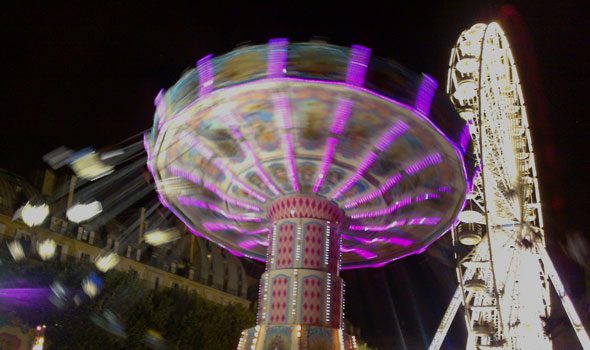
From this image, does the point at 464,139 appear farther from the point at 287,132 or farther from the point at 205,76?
the point at 205,76

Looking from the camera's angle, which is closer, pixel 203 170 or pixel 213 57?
pixel 213 57

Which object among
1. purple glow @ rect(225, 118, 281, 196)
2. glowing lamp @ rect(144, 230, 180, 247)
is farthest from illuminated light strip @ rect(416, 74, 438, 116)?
glowing lamp @ rect(144, 230, 180, 247)

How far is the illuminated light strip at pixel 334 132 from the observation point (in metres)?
12.0

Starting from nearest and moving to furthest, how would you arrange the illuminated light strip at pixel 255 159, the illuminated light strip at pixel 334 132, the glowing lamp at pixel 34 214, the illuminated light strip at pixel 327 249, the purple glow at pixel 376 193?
1. the illuminated light strip at pixel 334 132
2. the illuminated light strip at pixel 327 249
3. the illuminated light strip at pixel 255 159
4. the purple glow at pixel 376 193
5. the glowing lamp at pixel 34 214

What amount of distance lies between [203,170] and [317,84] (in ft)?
15.2

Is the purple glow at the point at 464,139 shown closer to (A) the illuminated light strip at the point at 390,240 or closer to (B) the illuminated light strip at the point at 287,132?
(B) the illuminated light strip at the point at 287,132

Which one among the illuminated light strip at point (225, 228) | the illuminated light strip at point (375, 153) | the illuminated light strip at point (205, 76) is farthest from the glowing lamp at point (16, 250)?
the illuminated light strip at point (205, 76)

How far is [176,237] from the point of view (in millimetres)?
45438

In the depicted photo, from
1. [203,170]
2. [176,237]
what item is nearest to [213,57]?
[203,170]

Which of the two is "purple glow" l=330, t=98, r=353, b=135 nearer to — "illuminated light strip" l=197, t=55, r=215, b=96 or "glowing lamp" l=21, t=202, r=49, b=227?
"illuminated light strip" l=197, t=55, r=215, b=96

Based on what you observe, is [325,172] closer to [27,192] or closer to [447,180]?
[447,180]

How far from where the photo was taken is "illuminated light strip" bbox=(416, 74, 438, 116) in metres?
11.7

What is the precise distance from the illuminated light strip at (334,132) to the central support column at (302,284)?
0.48m

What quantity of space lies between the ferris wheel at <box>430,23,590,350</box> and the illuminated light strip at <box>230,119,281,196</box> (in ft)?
31.3
